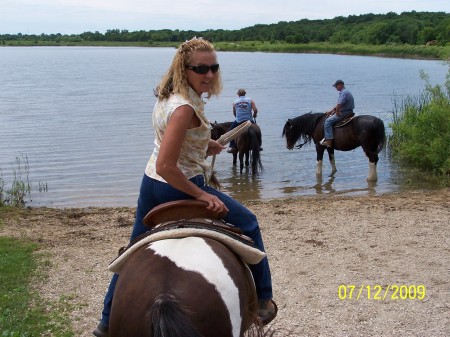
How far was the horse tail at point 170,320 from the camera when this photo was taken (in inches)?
100

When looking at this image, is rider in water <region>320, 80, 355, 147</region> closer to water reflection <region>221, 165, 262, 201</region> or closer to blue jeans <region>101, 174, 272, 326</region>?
water reflection <region>221, 165, 262, 201</region>

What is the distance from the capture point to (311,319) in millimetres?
5398

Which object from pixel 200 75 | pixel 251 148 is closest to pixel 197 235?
pixel 200 75

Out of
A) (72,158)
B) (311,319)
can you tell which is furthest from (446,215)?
(72,158)

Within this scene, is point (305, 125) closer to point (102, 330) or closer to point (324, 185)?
point (324, 185)

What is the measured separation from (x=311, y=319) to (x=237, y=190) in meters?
8.10

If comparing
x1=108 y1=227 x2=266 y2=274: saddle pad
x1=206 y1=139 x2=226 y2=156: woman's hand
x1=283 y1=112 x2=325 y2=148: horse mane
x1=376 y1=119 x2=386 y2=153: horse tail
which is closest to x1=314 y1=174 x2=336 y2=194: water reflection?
x1=283 y1=112 x2=325 y2=148: horse mane

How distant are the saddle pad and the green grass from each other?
1859 mm

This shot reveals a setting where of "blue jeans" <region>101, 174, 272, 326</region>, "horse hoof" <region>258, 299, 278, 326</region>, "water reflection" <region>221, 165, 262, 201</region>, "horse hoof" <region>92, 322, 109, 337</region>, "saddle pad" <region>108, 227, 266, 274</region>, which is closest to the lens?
"saddle pad" <region>108, 227, 266, 274</region>

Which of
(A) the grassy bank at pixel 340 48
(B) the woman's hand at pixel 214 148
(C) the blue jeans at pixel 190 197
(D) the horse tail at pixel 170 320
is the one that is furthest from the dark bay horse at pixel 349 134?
(A) the grassy bank at pixel 340 48

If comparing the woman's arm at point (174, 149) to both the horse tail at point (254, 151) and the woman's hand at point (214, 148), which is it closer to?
the woman's hand at point (214, 148)

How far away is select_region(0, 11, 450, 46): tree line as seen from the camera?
96.1 m

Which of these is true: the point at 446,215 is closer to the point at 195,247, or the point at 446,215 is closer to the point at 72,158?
the point at 195,247

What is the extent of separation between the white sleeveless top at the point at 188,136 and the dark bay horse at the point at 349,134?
37.5 feet
